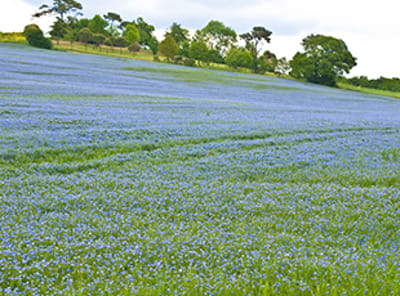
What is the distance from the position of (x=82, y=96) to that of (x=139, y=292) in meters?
18.7

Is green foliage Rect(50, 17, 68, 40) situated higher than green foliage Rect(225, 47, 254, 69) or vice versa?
green foliage Rect(50, 17, 68, 40)

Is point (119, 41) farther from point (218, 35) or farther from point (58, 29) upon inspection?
point (218, 35)

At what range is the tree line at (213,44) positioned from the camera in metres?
71.8

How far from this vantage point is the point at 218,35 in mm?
114625

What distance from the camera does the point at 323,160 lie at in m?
10.4

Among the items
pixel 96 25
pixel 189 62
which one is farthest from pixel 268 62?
pixel 96 25

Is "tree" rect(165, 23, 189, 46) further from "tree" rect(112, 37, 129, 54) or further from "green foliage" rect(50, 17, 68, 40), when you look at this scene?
"green foliage" rect(50, 17, 68, 40)

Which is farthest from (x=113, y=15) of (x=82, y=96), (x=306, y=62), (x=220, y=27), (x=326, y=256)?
(x=326, y=256)

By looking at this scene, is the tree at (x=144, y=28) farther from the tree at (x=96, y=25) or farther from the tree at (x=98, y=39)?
the tree at (x=98, y=39)

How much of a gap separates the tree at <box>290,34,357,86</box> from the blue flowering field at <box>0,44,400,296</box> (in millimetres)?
62101

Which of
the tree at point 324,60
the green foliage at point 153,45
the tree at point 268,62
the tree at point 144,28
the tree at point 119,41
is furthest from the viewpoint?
the tree at point 144,28

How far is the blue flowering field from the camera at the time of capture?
447cm

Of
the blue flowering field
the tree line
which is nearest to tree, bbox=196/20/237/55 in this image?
the tree line

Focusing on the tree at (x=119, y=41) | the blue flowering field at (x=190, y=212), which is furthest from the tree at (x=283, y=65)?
the blue flowering field at (x=190, y=212)
